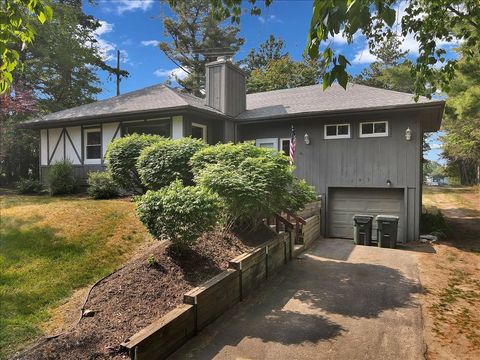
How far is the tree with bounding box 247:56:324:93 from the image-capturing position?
→ 28031mm

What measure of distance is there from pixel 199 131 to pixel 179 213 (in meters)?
8.91

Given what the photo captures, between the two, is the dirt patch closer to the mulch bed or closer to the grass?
the mulch bed

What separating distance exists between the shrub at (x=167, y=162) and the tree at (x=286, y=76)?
20442 mm

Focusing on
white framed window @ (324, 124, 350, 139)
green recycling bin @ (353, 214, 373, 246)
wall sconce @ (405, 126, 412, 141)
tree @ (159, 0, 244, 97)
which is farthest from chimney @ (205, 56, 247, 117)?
tree @ (159, 0, 244, 97)

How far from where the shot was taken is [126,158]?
1074 cm

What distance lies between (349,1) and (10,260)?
651 cm

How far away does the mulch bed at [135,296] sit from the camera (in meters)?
3.57

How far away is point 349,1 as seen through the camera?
1843 mm

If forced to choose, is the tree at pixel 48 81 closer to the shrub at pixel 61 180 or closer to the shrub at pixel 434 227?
the shrub at pixel 61 180

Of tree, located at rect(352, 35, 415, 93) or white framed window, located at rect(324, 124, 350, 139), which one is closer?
white framed window, located at rect(324, 124, 350, 139)

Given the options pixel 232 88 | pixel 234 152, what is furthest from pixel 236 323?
pixel 232 88

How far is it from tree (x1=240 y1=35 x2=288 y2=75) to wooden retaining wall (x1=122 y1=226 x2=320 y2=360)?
31.1 metres

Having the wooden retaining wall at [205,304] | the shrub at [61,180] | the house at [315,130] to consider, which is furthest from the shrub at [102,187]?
the wooden retaining wall at [205,304]

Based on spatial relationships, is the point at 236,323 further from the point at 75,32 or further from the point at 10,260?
the point at 75,32
